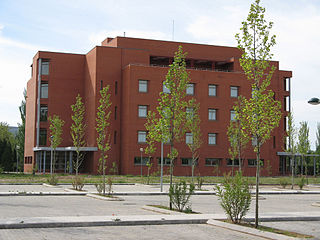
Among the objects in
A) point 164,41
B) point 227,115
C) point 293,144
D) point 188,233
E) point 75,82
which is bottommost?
point 188,233

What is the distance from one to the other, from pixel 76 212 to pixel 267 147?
4768cm

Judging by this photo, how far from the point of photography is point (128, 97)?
187ft

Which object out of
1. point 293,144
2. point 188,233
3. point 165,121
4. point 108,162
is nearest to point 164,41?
point 108,162

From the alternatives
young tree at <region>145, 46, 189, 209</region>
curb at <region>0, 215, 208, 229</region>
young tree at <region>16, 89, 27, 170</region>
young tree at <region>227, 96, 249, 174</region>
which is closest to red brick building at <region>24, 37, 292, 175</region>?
young tree at <region>16, 89, 27, 170</region>

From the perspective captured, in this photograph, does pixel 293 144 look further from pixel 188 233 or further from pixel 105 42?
pixel 105 42

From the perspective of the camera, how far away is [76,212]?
17.1m

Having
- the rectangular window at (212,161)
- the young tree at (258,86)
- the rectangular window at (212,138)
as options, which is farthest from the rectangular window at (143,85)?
the young tree at (258,86)

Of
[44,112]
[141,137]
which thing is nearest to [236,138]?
[141,137]

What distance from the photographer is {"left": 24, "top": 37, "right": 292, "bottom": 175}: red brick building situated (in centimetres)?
5722

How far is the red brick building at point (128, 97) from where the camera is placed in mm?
57219

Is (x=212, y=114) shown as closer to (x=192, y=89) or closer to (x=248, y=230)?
(x=192, y=89)

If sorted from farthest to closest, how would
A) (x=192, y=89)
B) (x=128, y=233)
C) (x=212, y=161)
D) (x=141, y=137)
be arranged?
(x=212, y=161), (x=192, y=89), (x=141, y=137), (x=128, y=233)

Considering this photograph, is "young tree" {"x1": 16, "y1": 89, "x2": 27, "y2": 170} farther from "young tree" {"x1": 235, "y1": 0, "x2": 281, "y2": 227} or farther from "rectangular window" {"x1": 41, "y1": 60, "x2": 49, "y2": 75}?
"young tree" {"x1": 235, "y1": 0, "x2": 281, "y2": 227}

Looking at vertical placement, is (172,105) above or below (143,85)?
below
